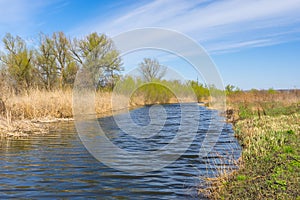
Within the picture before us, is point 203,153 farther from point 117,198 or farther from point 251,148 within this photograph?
point 117,198

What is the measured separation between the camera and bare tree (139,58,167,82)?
2814 cm

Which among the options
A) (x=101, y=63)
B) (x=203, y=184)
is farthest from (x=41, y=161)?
(x=101, y=63)

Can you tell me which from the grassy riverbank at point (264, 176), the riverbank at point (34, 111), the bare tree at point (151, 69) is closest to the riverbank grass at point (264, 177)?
the grassy riverbank at point (264, 176)

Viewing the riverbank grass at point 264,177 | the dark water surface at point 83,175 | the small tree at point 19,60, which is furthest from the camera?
the small tree at point 19,60

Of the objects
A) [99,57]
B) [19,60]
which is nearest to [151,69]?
[99,57]

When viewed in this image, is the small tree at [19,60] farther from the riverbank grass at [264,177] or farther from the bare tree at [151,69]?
the riverbank grass at [264,177]

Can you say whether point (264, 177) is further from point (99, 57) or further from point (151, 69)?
point (99, 57)

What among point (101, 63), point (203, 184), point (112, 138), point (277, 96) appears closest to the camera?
point (203, 184)

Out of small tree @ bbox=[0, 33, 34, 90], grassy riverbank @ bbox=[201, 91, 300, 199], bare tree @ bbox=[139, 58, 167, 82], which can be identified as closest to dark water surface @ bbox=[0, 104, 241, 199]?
grassy riverbank @ bbox=[201, 91, 300, 199]

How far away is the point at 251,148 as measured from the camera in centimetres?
945

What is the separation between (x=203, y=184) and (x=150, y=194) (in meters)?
1.28

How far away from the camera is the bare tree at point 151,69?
28141 millimetres

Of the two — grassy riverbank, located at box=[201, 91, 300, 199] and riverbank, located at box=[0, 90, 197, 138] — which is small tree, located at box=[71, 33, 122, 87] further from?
grassy riverbank, located at box=[201, 91, 300, 199]

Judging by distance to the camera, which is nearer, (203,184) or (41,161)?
(203,184)
